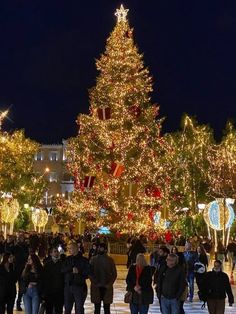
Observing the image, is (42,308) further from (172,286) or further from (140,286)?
(172,286)

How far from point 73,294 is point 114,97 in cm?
3232

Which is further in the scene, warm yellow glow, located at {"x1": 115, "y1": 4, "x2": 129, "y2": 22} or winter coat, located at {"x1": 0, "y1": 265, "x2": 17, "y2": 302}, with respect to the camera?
warm yellow glow, located at {"x1": 115, "y1": 4, "x2": 129, "y2": 22}

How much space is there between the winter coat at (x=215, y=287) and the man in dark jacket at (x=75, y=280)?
2.48 metres

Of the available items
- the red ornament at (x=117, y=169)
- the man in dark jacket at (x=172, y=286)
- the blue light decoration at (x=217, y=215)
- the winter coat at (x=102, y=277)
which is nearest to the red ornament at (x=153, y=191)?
the red ornament at (x=117, y=169)

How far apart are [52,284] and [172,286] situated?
2398 mm

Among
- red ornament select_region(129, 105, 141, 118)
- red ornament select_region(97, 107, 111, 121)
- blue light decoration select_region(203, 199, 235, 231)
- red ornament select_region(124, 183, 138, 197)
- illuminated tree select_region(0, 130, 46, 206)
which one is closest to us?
blue light decoration select_region(203, 199, 235, 231)

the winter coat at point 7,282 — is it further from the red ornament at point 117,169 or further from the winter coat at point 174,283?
the red ornament at point 117,169

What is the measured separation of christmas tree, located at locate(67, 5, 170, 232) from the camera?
44.1 meters

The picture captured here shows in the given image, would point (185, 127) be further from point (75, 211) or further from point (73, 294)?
point (73, 294)

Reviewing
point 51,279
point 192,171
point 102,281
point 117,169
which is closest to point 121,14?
point 117,169

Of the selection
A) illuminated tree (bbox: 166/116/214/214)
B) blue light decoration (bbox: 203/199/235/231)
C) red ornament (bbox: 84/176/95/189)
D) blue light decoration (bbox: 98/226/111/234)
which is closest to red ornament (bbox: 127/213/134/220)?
blue light decoration (bbox: 98/226/111/234)

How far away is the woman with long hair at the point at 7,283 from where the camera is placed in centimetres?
1321

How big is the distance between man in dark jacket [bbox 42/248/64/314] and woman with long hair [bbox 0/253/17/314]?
76 cm

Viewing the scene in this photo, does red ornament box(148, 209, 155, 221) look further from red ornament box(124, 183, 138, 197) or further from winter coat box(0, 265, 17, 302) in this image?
winter coat box(0, 265, 17, 302)
